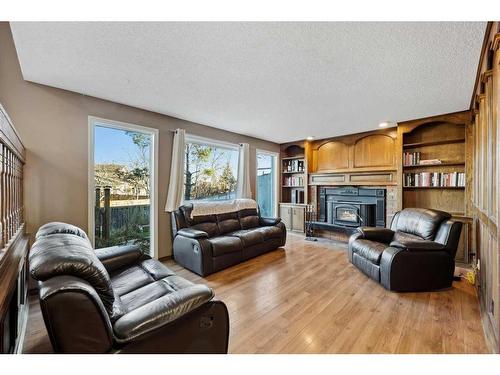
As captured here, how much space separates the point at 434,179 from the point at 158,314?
4.82 m

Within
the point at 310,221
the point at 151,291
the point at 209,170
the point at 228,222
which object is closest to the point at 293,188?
the point at 310,221

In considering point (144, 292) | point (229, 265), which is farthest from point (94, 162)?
point (229, 265)

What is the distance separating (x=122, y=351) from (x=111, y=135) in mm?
3072

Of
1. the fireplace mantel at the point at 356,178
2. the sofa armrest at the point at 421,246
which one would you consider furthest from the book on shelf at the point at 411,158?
the sofa armrest at the point at 421,246

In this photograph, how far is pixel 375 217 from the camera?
485 centimetres

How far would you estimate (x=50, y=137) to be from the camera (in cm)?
277

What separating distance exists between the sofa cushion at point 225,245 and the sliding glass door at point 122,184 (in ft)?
3.90

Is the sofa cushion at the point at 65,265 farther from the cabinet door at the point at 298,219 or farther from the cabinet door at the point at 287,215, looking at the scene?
the cabinet door at the point at 287,215

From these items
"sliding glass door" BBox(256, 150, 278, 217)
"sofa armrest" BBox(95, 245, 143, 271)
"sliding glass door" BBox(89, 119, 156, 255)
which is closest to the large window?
"sliding glass door" BBox(89, 119, 156, 255)

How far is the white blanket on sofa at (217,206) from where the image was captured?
3.91m

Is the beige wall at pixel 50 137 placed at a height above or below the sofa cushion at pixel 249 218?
above

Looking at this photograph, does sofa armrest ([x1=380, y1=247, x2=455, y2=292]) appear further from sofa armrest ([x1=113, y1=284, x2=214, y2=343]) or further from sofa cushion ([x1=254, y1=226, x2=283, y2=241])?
sofa armrest ([x1=113, y1=284, x2=214, y2=343])

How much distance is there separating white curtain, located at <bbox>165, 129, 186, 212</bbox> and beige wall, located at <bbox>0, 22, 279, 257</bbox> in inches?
36.9
